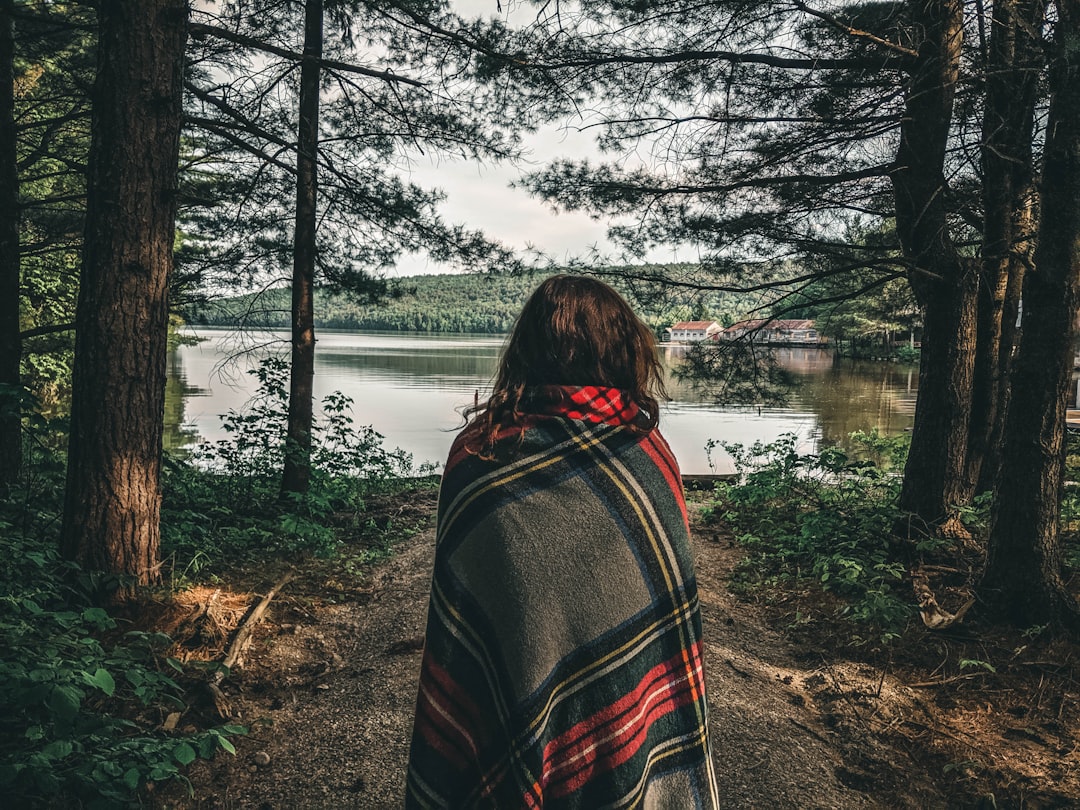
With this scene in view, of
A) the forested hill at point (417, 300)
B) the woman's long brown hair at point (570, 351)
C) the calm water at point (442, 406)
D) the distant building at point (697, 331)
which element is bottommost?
the calm water at point (442, 406)

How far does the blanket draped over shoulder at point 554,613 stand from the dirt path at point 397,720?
51.9 inches

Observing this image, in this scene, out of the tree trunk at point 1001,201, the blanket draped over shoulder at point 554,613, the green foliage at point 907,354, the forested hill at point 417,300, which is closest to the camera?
the blanket draped over shoulder at point 554,613

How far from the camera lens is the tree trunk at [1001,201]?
435 centimetres

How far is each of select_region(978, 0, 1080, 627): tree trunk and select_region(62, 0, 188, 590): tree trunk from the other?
4.64m

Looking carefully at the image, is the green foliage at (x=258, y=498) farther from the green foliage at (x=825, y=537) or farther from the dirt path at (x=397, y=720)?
the green foliage at (x=825, y=537)

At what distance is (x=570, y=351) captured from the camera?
1360 millimetres

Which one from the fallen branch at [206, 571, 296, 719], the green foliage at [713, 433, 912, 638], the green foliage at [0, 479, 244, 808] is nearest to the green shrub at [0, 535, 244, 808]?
the green foliage at [0, 479, 244, 808]

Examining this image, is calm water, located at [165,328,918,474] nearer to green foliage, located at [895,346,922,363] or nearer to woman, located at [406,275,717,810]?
woman, located at [406,275,717,810]

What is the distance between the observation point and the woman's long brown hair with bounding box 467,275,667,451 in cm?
136

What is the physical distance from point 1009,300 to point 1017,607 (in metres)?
3.99

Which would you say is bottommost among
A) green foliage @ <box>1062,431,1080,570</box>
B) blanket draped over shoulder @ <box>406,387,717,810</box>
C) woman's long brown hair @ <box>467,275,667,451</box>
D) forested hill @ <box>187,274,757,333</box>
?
green foliage @ <box>1062,431,1080,570</box>

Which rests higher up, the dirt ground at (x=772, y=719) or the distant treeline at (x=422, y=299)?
the distant treeline at (x=422, y=299)

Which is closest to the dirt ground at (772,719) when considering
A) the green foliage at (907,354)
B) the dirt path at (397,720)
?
the dirt path at (397,720)

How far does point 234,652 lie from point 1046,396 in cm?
445
